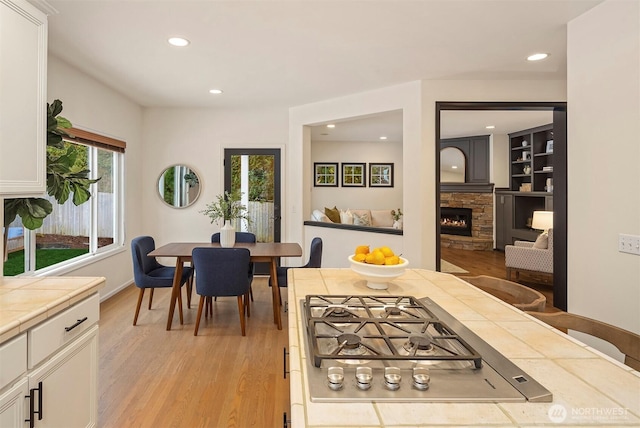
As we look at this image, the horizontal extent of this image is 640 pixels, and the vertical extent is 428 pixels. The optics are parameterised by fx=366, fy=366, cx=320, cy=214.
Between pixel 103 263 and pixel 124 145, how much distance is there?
5.19 ft

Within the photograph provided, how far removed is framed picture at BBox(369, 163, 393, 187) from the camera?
834 cm

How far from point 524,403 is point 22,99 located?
8.03 ft

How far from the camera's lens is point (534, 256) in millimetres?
4969

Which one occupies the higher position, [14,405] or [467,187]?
[467,187]

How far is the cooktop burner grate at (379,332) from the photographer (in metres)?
0.89

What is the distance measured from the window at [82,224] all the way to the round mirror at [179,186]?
2.37ft

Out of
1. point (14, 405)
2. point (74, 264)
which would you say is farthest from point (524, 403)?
point (74, 264)

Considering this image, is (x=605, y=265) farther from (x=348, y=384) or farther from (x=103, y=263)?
(x=103, y=263)

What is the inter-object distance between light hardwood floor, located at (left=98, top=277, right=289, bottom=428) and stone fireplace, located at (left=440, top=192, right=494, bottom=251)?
5752 mm

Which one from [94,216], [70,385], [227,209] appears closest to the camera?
[70,385]

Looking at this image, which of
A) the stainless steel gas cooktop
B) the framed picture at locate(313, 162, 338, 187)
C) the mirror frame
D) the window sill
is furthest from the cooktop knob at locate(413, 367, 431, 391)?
the framed picture at locate(313, 162, 338, 187)

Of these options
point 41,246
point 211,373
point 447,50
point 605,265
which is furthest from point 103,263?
point 605,265

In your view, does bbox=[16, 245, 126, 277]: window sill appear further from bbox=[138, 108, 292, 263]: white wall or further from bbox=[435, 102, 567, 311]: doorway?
bbox=[435, 102, 567, 311]: doorway

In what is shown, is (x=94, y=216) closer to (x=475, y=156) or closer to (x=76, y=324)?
(x=76, y=324)
